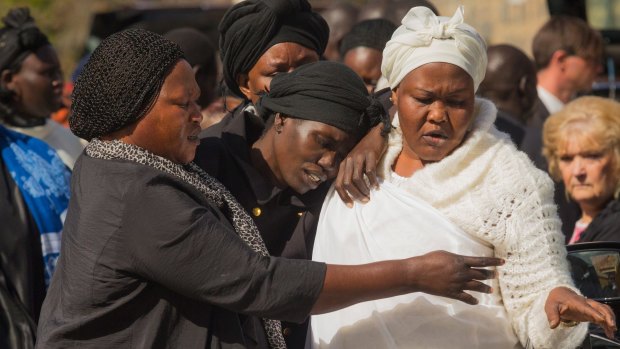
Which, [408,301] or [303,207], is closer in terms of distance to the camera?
[408,301]

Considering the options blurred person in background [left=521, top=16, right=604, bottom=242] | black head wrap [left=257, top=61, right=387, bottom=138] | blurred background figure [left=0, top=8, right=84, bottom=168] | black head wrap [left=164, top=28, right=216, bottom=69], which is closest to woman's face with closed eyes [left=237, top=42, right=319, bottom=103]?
black head wrap [left=257, top=61, right=387, bottom=138]

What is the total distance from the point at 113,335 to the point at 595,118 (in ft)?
9.85

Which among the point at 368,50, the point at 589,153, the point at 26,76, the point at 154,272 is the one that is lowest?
the point at 26,76

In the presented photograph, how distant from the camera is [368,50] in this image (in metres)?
5.54

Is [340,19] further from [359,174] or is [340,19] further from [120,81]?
[120,81]

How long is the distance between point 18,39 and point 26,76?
0.21m

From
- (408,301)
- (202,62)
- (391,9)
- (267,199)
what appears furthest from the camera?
(391,9)

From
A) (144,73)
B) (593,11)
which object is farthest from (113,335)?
(593,11)

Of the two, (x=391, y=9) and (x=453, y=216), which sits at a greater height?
(x=391, y=9)

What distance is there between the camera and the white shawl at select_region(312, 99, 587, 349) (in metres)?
3.12

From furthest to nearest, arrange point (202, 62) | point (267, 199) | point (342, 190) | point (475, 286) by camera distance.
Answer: point (202, 62) < point (267, 199) < point (342, 190) < point (475, 286)

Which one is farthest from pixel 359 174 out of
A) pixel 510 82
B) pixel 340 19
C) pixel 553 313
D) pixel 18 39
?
pixel 340 19

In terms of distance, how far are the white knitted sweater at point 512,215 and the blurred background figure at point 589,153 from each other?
1888mm

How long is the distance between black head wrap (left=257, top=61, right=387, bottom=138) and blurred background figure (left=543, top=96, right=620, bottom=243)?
6.11 feet
